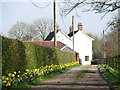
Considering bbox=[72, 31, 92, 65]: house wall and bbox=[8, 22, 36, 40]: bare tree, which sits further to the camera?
bbox=[72, 31, 92, 65]: house wall

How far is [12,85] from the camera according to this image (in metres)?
10.0

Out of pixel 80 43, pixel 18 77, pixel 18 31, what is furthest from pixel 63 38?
pixel 18 77

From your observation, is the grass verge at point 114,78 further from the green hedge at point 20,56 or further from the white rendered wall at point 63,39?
the white rendered wall at point 63,39

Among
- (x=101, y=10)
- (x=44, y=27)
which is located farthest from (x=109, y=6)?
(x=44, y=27)

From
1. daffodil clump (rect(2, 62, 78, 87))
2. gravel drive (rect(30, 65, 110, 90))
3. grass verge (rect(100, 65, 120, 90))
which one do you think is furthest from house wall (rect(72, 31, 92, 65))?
daffodil clump (rect(2, 62, 78, 87))

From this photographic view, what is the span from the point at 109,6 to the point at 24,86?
7190 mm

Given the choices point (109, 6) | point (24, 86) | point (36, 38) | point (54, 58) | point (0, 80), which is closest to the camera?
point (0, 80)

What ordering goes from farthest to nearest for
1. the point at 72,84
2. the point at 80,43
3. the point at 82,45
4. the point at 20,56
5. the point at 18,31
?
the point at 80,43 < the point at 82,45 < the point at 18,31 < the point at 20,56 < the point at 72,84

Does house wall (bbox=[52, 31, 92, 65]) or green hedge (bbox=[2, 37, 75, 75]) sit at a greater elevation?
house wall (bbox=[52, 31, 92, 65])

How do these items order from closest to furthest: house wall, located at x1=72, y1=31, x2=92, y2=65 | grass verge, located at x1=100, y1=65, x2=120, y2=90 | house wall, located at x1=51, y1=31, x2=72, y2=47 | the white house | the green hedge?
the green hedge
grass verge, located at x1=100, y1=65, x2=120, y2=90
house wall, located at x1=51, y1=31, x2=72, y2=47
the white house
house wall, located at x1=72, y1=31, x2=92, y2=65

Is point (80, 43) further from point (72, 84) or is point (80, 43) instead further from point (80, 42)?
point (72, 84)

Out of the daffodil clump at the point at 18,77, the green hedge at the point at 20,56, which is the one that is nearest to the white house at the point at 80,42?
the green hedge at the point at 20,56

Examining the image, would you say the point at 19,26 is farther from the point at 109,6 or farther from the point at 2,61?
the point at 2,61

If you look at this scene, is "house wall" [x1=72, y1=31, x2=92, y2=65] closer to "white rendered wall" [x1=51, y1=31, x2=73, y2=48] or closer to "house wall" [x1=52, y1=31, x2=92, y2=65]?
"house wall" [x1=52, y1=31, x2=92, y2=65]
